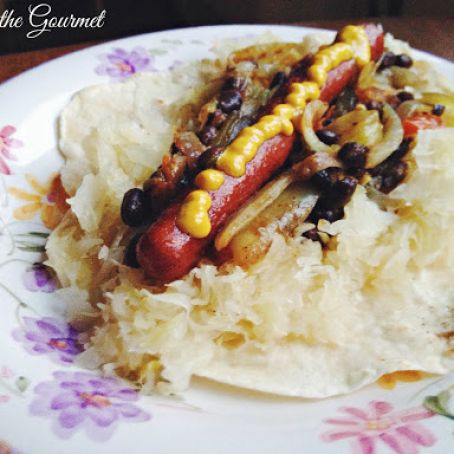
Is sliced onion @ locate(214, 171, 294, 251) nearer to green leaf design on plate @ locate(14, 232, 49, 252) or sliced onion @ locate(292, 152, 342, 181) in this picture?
sliced onion @ locate(292, 152, 342, 181)

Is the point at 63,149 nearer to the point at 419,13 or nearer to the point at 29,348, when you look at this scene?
the point at 29,348

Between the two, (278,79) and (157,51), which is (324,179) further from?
(157,51)

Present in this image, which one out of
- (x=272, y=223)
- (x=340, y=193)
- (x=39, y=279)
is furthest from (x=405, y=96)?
(x=39, y=279)

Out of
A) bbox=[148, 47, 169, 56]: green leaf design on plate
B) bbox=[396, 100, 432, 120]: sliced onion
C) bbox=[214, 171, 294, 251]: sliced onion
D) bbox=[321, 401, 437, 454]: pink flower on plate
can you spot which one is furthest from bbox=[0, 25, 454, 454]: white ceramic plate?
bbox=[396, 100, 432, 120]: sliced onion

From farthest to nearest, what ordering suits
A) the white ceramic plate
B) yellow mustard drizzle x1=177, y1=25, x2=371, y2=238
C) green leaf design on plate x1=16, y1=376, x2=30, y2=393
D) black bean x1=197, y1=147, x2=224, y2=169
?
black bean x1=197, y1=147, x2=224, y2=169
yellow mustard drizzle x1=177, y1=25, x2=371, y2=238
green leaf design on plate x1=16, y1=376, x2=30, y2=393
the white ceramic plate

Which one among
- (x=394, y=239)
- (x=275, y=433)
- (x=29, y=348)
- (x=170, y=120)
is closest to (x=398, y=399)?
(x=275, y=433)

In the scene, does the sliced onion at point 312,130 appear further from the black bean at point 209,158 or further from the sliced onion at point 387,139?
the black bean at point 209,158
